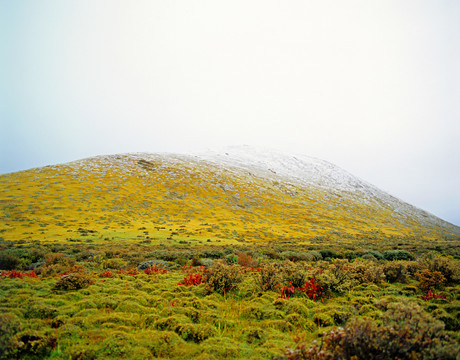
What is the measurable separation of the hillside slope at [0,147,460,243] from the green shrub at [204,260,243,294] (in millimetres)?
20655

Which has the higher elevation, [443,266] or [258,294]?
[443,266]

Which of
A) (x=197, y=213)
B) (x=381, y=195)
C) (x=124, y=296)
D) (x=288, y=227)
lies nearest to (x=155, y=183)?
(x=197, y=213)

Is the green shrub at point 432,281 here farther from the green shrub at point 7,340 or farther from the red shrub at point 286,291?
the green shrub at point 7,340

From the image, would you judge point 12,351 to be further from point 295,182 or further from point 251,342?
point 295,182

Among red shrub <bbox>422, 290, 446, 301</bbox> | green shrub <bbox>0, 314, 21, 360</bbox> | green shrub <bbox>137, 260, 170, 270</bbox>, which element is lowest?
green shrub <bbox>137, 260, 170, 270</bbox>

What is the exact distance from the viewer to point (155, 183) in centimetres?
6194

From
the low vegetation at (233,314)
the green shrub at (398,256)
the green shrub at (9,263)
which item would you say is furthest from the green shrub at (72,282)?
the green shrub at (398,256)

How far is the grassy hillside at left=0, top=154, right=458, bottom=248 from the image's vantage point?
1287 inches

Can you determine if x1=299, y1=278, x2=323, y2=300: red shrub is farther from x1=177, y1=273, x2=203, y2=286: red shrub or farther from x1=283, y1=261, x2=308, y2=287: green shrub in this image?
x1=177, y1=273, x2=203, y2=286: red shrub

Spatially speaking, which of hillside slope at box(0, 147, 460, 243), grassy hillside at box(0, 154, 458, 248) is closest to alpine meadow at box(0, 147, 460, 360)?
grassy hillside at box(0, 154, 458, 248)

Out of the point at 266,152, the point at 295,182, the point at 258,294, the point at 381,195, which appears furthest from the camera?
the point at 266,152

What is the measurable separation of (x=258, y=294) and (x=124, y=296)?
5438 millimetres

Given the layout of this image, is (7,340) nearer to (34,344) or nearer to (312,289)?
(34,344)

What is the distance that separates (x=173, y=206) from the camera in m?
51.0
